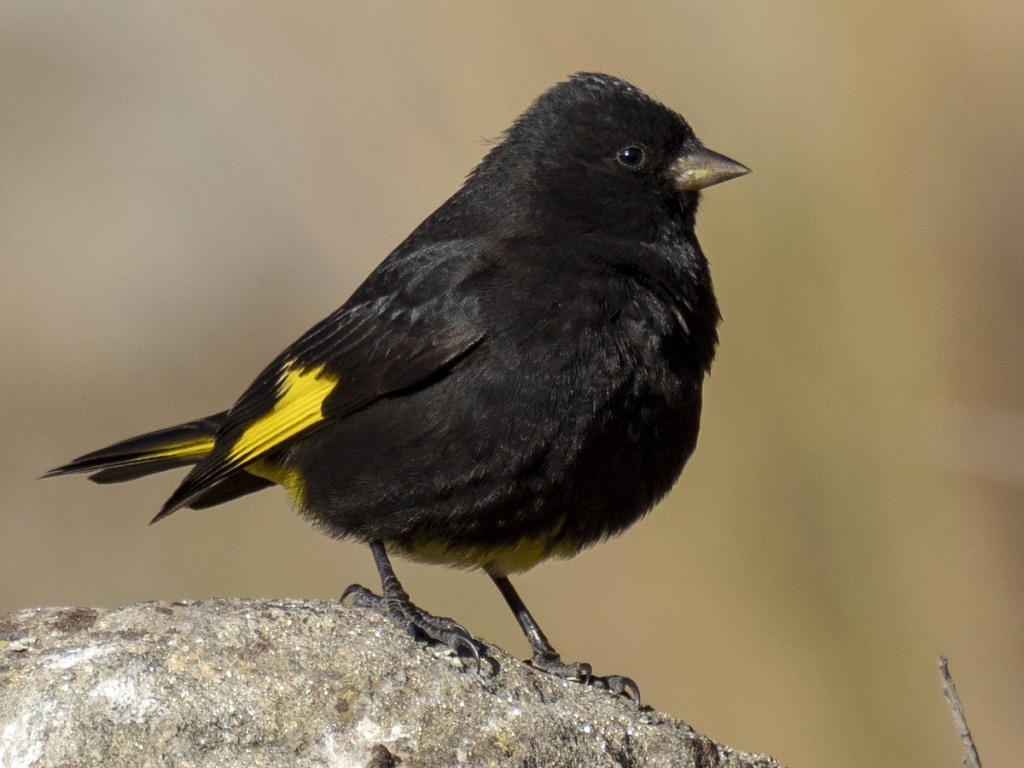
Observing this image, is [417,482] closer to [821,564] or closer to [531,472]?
[531,472]

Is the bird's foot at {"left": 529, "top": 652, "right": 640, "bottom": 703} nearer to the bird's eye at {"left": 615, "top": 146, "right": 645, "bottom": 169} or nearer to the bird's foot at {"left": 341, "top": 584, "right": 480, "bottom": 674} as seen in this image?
the bird's foot at {"left": 341, "top": 584, "right": 480, "bottom": 674}

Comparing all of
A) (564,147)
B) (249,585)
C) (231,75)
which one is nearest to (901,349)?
(564,147)

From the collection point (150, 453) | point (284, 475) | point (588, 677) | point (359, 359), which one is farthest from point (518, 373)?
point (150, 453)

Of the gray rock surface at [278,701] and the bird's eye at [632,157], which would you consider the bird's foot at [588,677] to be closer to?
the gray rock surface at [278,701]

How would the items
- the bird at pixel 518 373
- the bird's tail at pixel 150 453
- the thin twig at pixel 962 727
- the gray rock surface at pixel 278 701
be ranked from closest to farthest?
the thin twig at pixel 962 727
the gray rock surface at pixel 278 701
the bird at pixel 518 373
the bird's tail at pixel 150 453

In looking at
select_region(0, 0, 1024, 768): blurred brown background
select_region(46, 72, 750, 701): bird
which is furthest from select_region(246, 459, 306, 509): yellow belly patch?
select_region(0, 0, 1024, 768): blurred brown background

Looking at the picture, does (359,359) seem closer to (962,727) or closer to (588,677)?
(588,677)

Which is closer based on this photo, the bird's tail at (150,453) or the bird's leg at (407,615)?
the bird's leg at (407,615)

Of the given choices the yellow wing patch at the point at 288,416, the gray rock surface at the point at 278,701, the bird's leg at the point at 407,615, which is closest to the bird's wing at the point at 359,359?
the yellow wing patch at the point at 288,416
